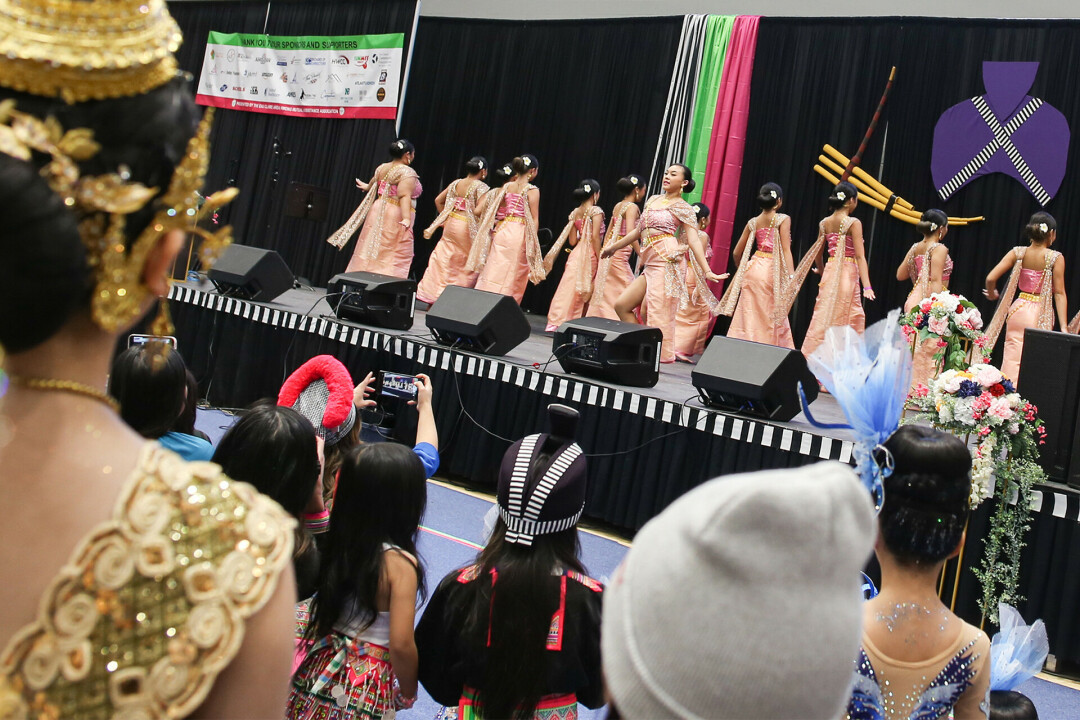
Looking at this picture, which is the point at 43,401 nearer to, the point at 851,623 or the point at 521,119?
the point at 851,623

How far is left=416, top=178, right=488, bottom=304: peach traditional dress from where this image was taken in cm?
940

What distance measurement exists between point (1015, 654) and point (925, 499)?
64cm

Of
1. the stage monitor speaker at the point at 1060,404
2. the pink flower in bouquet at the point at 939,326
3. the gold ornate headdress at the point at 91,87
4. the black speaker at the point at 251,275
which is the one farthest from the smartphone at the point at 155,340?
the black speaker at the point at 251,275

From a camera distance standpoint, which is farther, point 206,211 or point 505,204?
point 505,204

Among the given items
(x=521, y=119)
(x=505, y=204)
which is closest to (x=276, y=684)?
(x=505, y=204)

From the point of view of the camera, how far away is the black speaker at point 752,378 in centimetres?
467

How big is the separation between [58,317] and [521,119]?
34.5ft

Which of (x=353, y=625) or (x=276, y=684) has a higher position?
(x=276, y=684)

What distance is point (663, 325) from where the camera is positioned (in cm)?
724

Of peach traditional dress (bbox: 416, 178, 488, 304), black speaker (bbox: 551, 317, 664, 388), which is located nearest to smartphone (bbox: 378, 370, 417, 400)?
black speaker (bbox: 551, 317, 664, 388)

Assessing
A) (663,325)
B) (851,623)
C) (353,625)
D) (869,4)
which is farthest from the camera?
(869,4)

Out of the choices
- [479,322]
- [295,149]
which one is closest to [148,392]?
[479,322]

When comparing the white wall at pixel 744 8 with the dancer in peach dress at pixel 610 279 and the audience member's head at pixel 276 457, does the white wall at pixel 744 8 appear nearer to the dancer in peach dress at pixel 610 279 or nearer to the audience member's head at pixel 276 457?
the dancer in peach dress at pixel 610 279

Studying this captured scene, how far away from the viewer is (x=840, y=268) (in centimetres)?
736
